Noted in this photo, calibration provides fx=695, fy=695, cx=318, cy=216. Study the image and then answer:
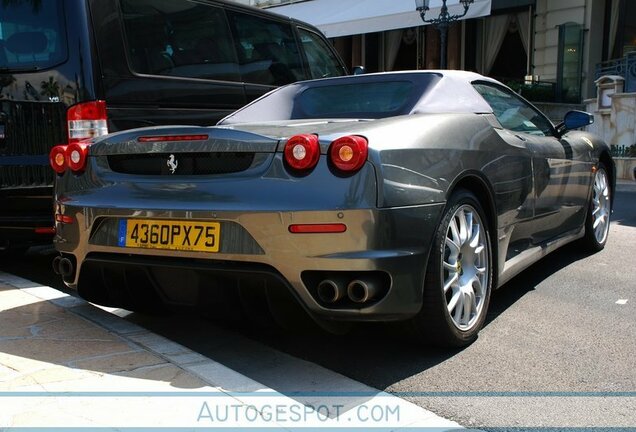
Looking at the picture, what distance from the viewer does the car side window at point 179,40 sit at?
15.9 feet

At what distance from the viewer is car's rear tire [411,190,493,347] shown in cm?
300

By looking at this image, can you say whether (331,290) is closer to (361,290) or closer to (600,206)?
(361,290)

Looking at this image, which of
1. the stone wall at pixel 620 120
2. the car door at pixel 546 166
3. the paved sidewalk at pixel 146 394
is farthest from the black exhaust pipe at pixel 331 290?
the stone wall at pixel 620 120

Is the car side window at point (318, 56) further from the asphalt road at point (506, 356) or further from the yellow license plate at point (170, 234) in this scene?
the yellow license plate at point (170, 234)

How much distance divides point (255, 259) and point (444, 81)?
1.65 m

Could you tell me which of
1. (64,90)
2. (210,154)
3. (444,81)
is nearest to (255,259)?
(210,154)

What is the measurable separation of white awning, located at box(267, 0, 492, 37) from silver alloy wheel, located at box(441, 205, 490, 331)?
47.7 ft

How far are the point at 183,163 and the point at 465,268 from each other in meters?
1.41

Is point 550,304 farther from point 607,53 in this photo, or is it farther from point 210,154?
point 607,53

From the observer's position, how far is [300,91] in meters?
4.30

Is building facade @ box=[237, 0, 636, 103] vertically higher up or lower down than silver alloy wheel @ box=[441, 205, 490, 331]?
higher up
